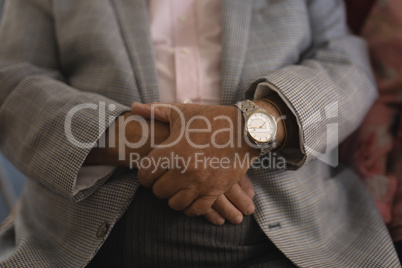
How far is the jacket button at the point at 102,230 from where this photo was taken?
66 cm

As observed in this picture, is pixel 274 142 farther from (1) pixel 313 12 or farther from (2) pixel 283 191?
(1) pixel 313 12

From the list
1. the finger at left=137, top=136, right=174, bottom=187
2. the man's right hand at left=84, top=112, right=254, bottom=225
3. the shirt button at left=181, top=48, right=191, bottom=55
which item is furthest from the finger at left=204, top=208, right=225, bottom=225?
the shirt button at left=181, top=48, right=191, bottom=55

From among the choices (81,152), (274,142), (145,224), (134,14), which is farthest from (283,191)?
(134,14)

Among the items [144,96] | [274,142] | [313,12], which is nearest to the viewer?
[274,142]

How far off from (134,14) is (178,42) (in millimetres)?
127

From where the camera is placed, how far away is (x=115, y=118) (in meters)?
0.68

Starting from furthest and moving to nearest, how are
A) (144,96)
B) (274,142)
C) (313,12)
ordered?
(313,12) → (144,96) → (274,142)

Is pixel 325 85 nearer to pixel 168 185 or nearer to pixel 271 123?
pixel 271 123

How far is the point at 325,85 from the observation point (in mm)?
705

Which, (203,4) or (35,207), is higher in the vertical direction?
(203,4)

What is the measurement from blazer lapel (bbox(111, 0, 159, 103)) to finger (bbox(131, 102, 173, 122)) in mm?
A: 77

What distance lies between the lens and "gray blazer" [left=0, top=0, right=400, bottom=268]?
2.20ft

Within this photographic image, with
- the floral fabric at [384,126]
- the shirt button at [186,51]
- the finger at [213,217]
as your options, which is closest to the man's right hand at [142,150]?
the finger at [213,217]

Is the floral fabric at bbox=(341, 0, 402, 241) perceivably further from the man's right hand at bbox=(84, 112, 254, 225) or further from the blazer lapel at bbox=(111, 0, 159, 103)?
the blazer lapel at bbox=(111, 0, 159, 103)
